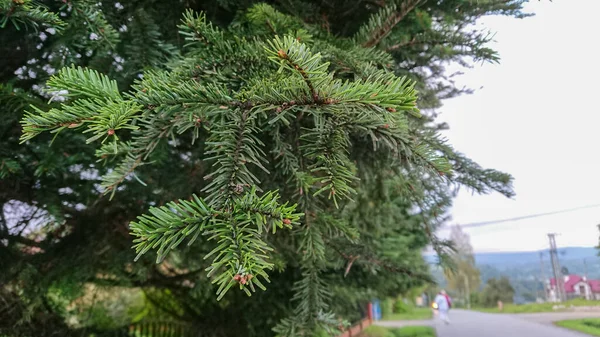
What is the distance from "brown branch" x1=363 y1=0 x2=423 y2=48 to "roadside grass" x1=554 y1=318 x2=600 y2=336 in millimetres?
1722

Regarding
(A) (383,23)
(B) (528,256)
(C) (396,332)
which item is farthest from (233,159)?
(C) (396,332)

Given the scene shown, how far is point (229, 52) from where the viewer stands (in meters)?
0.82

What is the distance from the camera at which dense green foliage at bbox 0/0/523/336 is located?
535mm

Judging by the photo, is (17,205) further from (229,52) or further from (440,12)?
→ (440,12)

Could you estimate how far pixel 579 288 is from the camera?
1.88 meters

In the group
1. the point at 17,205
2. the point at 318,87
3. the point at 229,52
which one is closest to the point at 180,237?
the point at 318,87

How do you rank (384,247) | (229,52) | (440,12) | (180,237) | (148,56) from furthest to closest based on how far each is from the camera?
1. (384,247)
2. (440,12)
3. (148,56)
4. (229,52)
5. (180,237)

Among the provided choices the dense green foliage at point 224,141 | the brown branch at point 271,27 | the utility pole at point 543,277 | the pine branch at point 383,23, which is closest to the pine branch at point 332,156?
the dense green foliage at point 224,141

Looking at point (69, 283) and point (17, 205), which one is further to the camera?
point (69, 283)

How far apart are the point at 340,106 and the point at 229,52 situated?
40cm

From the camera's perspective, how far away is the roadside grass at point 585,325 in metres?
1.76

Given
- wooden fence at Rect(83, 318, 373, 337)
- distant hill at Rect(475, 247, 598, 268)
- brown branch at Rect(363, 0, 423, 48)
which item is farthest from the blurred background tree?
wooden fence at Rect(83, 318, 373, 337)

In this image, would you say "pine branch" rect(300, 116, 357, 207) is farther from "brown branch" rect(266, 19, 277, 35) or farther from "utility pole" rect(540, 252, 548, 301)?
"utility pole" rect(540, 252, 548, 301)

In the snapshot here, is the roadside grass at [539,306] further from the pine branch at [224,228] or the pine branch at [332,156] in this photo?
the pine branch at [224,228]
